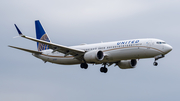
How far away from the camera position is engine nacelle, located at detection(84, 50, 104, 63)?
198ft

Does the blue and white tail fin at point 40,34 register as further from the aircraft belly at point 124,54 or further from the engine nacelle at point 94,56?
the aircraft belly at point 124,54

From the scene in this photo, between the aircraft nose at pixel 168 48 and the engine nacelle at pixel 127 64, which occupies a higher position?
the aircraft nose at pixel 168 48

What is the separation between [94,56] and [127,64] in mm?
8955

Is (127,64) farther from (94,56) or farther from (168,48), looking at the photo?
(168,48)

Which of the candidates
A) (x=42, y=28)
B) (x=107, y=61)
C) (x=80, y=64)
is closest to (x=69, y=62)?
(x=80, y=64)

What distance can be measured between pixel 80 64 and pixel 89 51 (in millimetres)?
3561

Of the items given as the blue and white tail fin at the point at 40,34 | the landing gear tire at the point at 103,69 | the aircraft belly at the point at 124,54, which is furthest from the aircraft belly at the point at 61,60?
the aircraft belly at the point at 124,54

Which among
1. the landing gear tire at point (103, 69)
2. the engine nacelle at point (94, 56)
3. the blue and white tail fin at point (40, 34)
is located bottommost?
the landing gear tire at point (103, 69)

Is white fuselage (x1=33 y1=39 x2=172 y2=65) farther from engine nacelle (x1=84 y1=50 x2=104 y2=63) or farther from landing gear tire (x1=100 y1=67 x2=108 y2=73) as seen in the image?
landing gear tire (x1=100 y1=67 x2=108 y2=73)

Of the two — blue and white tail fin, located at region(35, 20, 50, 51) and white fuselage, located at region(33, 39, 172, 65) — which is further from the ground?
blue and white tail fin, located at region(35, 20, 50, 51)

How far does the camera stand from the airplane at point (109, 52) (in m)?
58.1

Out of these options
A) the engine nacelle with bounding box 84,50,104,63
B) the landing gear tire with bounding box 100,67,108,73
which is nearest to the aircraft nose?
the engine nacelle with bounding box 84,50,104,63

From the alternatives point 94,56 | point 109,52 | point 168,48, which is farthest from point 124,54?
point 168,48

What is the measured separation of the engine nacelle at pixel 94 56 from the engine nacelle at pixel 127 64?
7269 mm
